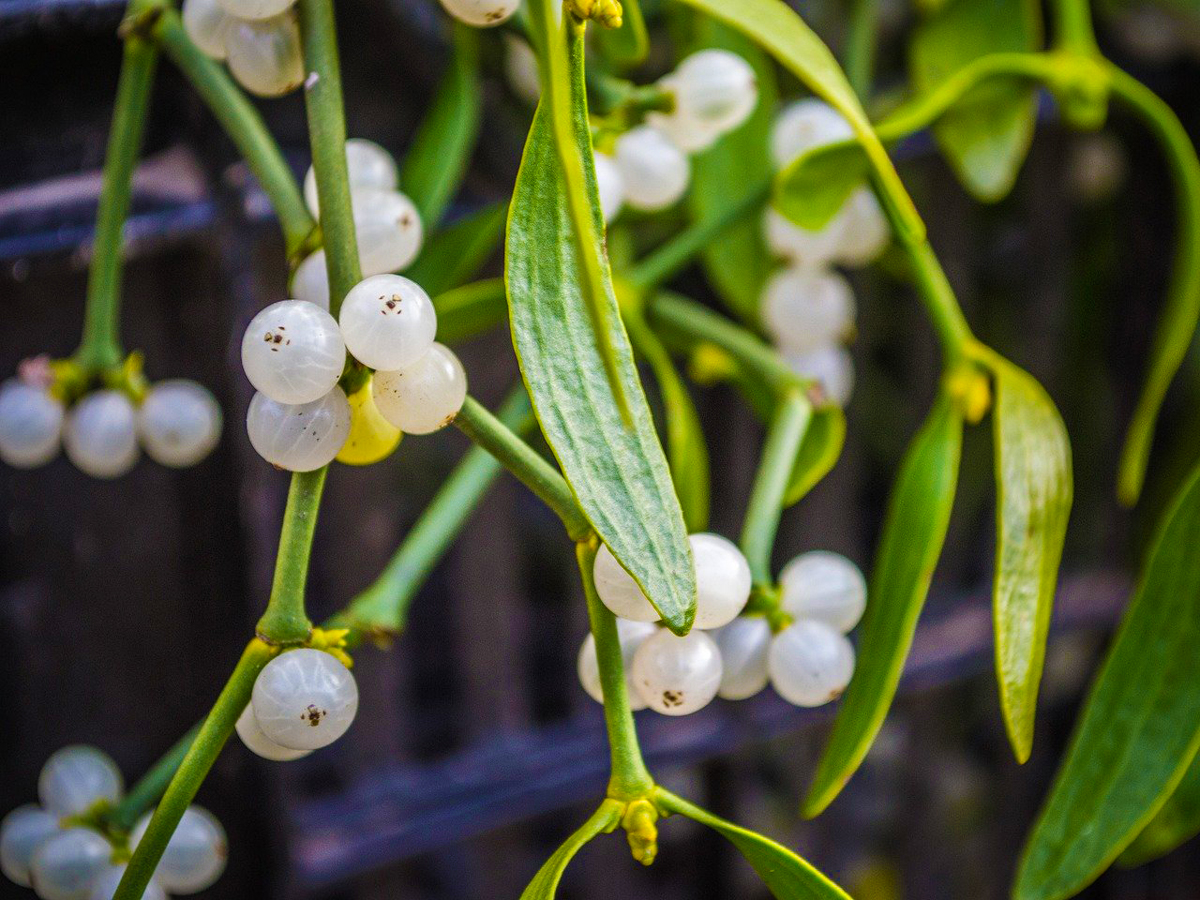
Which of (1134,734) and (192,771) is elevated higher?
(192,771)

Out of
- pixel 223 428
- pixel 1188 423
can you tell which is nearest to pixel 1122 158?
pixel 1188 423

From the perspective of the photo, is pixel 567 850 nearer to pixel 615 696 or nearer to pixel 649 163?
pixel 615 696

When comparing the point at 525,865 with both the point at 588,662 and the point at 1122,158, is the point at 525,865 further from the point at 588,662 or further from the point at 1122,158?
the point at 1122,158

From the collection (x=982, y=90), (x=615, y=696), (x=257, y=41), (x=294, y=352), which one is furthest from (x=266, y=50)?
(x=982, y=90)

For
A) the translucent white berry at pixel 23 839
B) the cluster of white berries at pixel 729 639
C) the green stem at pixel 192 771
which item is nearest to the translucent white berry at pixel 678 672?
the cluster of white berries at pixel 729 639

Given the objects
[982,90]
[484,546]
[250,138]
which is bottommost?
[484,546]

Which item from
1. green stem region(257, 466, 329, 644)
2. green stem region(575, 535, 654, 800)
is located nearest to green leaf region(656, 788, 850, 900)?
green stem region(575, 535, 654, 800)

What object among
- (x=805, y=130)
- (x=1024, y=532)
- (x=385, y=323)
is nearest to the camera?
(x=385, y=323)
